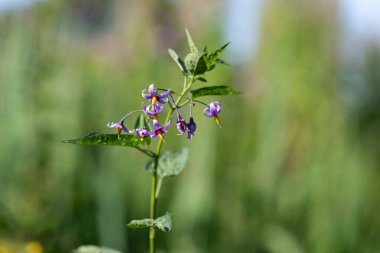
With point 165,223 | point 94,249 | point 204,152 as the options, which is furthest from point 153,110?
point 204,152

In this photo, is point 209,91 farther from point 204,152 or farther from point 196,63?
point 204,152

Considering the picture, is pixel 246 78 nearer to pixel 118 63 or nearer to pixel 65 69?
pixel 118 63

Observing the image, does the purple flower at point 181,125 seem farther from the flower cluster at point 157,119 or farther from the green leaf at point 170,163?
the green leaf at point 170,163

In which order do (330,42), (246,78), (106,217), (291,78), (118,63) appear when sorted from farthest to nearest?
(246,78)
(118,63)
(330,42)
(291,78)
(106,217)

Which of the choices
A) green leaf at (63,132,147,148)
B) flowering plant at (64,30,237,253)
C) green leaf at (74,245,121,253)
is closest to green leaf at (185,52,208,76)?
flowering plant at (64,30,237,253)

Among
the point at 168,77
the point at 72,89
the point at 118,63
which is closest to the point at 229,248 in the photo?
the point at 72,89

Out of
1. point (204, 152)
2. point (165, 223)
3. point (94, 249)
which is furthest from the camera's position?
point (204, 152)

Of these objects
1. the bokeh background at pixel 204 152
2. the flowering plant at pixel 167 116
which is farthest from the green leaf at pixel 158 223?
the bokeh background at pixel 204 152
